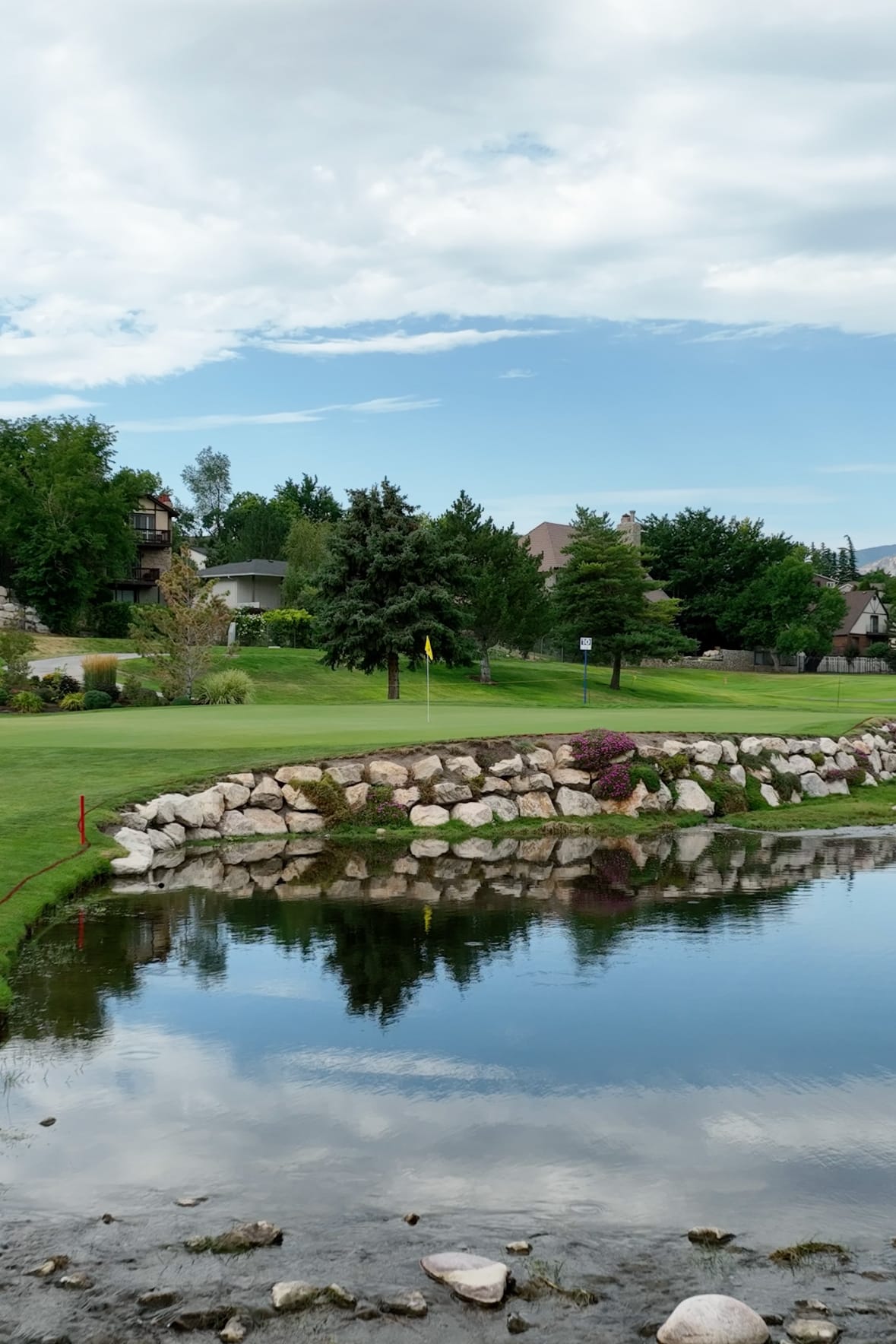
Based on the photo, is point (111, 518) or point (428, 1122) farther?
point (111, 518)

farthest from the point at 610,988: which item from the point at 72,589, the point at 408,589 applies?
the point at 72,589

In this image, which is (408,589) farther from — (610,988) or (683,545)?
(683,545)

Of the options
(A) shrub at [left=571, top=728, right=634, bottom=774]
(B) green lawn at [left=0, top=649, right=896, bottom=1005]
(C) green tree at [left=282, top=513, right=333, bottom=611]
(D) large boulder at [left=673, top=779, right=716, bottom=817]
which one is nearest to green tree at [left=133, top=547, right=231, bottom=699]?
(B) green lawn at [left=0, top=649, right=896, bottom=1005]

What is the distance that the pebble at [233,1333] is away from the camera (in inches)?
207

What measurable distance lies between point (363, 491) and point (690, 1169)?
122 ft

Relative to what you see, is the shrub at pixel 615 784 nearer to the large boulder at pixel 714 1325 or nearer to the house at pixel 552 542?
the large boulder at pixel 714 1325

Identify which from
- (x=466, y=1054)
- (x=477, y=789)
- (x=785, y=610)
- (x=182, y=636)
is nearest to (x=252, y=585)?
(x=785, y=610)

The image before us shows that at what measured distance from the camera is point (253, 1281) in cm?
576

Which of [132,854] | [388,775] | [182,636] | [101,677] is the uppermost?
[182,636]

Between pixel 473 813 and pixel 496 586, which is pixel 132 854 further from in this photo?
pixel 496 586

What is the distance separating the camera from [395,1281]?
5.77 meters

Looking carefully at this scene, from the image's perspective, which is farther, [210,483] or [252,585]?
[210,483]

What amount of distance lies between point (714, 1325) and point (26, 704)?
1304 inches

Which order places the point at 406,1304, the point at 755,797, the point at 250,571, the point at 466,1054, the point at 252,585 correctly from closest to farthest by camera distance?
the point at 406,1304
the point at 466,1054
the point at 755,797
the point at 250,571
the point at 252,585
